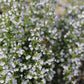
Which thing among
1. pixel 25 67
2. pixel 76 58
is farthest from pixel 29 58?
pixel 76 58

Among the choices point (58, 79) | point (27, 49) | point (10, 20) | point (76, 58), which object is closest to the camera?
point (10, 20)

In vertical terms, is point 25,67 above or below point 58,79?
above

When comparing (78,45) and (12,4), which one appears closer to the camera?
(12,4)

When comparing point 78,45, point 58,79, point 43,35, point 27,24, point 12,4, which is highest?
point 12,4

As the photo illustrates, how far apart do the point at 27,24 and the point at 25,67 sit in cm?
58

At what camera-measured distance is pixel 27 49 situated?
2.21 m

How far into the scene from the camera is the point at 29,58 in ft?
6.95

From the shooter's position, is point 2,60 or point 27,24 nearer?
point 2,60

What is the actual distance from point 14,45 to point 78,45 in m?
0.93

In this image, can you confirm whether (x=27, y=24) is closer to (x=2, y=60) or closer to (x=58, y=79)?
(x=2, y=60)

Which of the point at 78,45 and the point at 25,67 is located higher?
the point at 78,45

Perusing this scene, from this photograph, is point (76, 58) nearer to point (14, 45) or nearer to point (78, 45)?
point (78, 45)

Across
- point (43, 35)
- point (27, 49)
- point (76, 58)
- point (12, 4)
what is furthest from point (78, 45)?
point (12, 4)

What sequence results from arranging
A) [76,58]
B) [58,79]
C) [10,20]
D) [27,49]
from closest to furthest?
[10,20] < [27,49] < [76,58] < [58,79]
